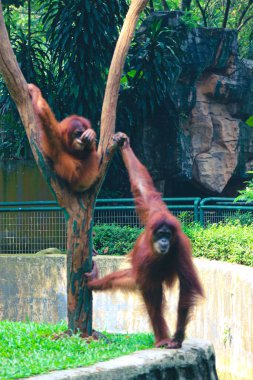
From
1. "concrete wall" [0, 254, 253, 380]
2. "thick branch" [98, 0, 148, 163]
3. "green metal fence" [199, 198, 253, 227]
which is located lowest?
"concrete wall" [0, 254, 253, 380]

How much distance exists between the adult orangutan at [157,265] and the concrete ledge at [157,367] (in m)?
0.17

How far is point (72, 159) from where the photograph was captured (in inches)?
255

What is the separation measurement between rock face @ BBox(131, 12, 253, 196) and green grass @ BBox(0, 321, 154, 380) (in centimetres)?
674

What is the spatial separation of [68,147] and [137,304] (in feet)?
12.6

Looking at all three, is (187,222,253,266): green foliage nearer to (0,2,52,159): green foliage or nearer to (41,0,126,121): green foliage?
(41,0,126,121): green foliage

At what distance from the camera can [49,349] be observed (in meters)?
5.91

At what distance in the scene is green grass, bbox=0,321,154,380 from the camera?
516 centimetres

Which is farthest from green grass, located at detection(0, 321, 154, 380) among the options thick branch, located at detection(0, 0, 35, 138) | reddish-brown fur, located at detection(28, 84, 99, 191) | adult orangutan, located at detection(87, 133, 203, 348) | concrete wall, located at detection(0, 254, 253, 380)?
concrete wall, located at detection(0, 254, 253, 380)

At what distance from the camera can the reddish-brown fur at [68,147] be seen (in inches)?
243

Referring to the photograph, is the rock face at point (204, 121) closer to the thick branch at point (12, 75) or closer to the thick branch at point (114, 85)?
the thick branch at point (114, 85)

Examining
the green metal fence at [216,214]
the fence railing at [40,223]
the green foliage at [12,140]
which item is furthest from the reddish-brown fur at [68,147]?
the green foliage at [12,140]

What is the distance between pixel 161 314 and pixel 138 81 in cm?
745

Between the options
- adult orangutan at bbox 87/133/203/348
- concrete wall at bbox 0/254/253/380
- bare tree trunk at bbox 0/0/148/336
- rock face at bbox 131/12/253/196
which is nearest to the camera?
adult orangutan at bbox 87/133/203/348

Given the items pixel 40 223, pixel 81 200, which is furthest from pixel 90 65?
pixel 81 200
